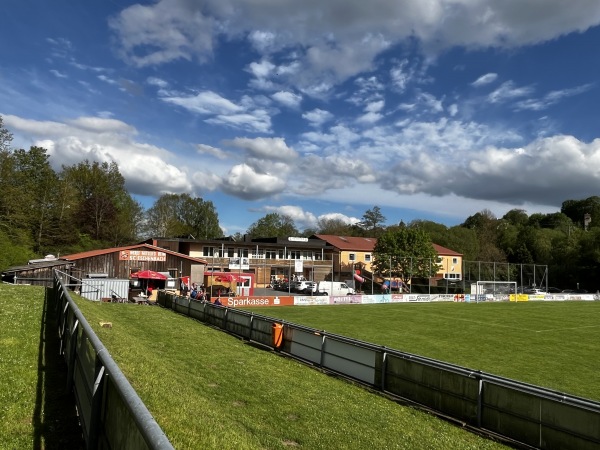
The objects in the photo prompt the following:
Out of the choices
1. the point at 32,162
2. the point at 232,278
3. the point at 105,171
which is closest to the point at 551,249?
the point at 232,278

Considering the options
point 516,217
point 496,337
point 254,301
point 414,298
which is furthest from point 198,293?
point 516,217

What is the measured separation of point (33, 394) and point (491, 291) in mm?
64941

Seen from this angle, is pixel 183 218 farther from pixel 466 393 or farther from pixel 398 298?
pixel 466 393

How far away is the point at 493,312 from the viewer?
135 feet

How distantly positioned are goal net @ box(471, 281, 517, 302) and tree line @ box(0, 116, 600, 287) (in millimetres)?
12727

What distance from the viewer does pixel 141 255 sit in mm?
47531

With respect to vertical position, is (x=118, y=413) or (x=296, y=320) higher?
(x=118, y=413)

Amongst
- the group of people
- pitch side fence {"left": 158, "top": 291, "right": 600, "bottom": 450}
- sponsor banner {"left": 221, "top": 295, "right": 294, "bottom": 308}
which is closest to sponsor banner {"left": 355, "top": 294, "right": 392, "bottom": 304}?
sponsor banner {"left": 221, "top": 295, "right": 294, "bottom": 308}

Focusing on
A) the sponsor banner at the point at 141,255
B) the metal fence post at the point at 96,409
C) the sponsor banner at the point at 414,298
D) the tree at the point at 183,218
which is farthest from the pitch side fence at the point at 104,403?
the tree at the point at 183,218

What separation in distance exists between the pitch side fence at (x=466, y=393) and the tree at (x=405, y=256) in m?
50.7

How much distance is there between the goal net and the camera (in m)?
56.8

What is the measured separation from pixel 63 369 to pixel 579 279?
90.7 meters

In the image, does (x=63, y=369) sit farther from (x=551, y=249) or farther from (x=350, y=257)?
(x=551, y=249)

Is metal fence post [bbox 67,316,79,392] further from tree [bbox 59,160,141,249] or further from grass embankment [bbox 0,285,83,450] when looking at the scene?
tree [bbox 59,160,141,249]
